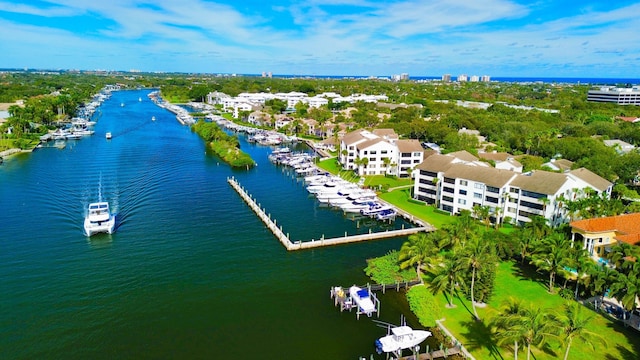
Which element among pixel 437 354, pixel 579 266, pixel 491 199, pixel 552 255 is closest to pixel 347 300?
pixel 437 354

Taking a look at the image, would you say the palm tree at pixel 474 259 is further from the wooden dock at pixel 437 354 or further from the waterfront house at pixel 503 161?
the waterfront house at pixel 503 161

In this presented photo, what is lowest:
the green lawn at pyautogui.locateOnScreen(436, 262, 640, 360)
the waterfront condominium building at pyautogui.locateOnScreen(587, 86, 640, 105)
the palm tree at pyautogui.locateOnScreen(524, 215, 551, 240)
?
the green lawn at pyautogui.locateOnScreen(436, 262, 640, 360)

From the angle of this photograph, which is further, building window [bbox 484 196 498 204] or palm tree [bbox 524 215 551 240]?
building window [bbox 484 196 498 204]

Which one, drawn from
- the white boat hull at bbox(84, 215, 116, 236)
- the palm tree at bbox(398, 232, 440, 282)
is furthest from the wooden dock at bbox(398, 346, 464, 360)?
the white boat hull at bbox(84, 215, 116, 236)

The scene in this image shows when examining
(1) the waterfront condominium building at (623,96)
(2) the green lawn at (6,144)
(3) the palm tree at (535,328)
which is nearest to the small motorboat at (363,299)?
(3) the palm tree at (535,328)

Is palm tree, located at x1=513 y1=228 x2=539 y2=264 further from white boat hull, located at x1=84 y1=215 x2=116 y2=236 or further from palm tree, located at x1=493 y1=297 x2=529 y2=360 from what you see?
white boat hull, located at x1=84 y1=215 x2=116 y2=236

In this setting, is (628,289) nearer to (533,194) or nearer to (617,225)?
(617,225)

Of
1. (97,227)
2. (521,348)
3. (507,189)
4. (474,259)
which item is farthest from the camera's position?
(507,189)
